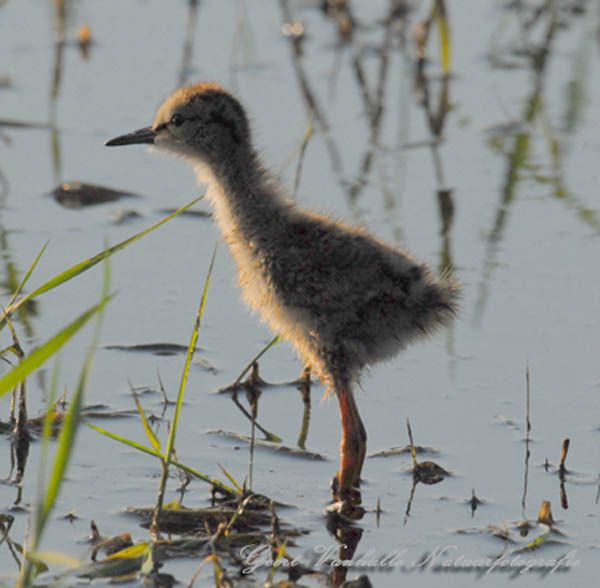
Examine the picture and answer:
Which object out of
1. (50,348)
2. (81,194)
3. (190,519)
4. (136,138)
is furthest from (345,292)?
(81,194)

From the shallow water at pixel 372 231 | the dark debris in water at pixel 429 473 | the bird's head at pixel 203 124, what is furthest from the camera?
the bird's head at pixel 203 124

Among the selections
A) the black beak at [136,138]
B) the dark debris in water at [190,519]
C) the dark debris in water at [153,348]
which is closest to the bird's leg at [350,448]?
the dark debris in water at [190,519]

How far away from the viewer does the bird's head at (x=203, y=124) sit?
16.7ft

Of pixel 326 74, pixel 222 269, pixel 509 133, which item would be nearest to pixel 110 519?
pixel 222 269

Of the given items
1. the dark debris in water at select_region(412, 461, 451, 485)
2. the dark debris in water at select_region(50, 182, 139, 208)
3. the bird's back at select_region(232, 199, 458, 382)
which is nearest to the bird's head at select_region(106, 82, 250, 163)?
the bird's back at select_region(232, 199, 458, 382)

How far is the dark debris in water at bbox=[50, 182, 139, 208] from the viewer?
6805mm

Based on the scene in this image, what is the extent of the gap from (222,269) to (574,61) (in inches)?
149

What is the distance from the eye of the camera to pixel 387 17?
9.09m

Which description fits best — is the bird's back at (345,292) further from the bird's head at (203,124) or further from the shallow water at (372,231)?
the bird's head at (203,124)

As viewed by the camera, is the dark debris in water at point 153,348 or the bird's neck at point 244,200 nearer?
the bird's neck at point 244,200

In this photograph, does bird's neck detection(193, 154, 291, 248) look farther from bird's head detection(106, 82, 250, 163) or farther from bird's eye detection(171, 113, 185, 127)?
bird's eye detection(171, 113, 185, 127)

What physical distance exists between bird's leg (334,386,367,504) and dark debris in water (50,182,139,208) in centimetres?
251

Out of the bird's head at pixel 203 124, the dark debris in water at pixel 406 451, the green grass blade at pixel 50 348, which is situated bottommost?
the dark debris in water at pixel 406 451

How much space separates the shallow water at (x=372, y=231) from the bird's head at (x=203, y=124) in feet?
0.66
